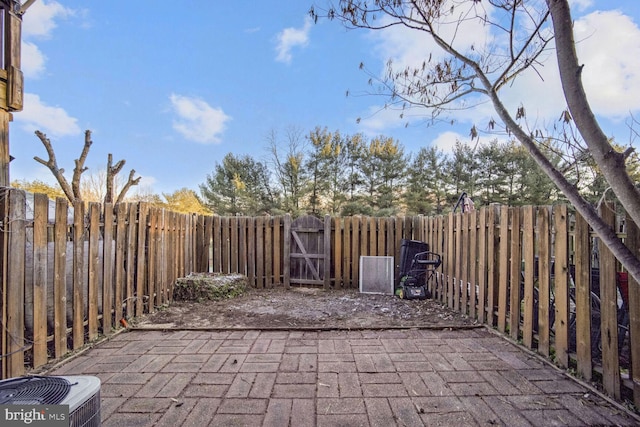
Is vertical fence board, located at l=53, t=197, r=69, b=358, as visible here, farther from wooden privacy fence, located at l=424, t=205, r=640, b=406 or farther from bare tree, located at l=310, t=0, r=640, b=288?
wooden privacy fence, located at l=424, t=205, r=640, b=406

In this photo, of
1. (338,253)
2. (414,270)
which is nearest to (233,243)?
(338,253)

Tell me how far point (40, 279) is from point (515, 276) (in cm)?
430

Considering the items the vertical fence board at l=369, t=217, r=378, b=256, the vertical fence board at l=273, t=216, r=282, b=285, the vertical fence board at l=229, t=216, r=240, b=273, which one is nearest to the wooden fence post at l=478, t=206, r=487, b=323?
the vertical fence board at l=369, t=217, r=378, b=256

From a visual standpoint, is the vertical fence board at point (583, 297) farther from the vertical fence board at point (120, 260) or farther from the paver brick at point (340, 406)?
the vertical fence board at point (120, 260)

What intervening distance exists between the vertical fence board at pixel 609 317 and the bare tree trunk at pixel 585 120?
729mm

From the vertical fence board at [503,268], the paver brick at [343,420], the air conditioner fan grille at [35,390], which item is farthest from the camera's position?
the vertical fence board at [503,268]

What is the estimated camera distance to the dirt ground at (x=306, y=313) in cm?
397

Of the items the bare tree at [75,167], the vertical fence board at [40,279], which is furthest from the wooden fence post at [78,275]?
the bare tree at [75,167]

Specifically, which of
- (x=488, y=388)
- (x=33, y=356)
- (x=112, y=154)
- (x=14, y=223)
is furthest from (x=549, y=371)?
(x=112, y=154)

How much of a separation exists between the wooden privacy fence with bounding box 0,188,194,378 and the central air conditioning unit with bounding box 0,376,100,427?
1.54m

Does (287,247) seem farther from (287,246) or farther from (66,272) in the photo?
(66,272)

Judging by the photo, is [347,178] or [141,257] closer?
[141,257]

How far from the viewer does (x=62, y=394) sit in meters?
1.12

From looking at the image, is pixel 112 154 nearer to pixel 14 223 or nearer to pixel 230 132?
pixel 14 223
